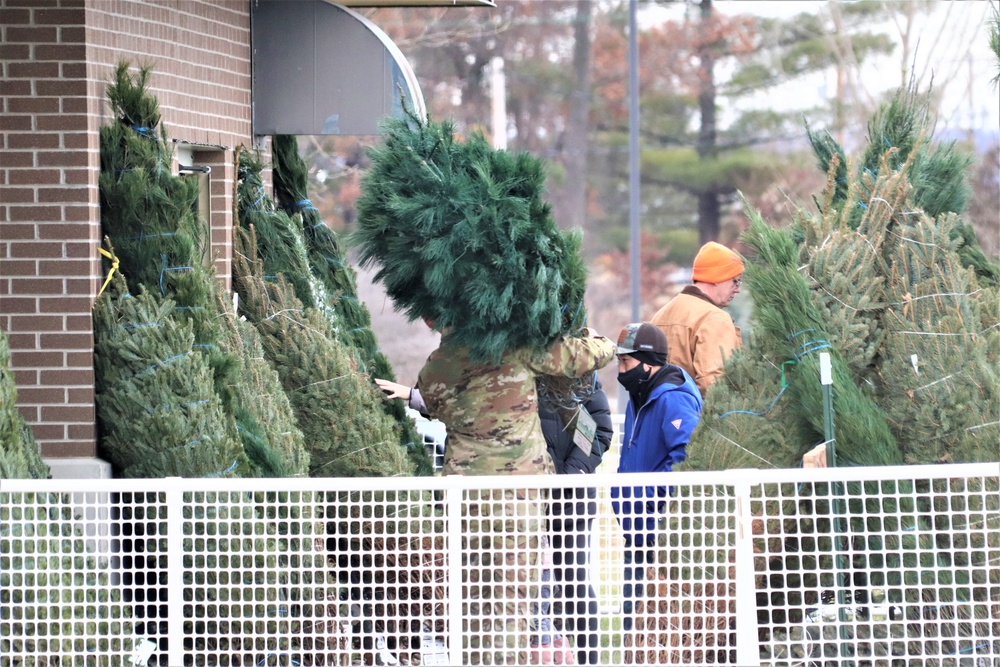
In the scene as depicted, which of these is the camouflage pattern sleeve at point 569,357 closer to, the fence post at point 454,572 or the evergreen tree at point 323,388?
the fence post at point 454,572

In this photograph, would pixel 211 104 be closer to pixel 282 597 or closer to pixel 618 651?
pixel 282 597

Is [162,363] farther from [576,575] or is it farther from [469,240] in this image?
[576,575]

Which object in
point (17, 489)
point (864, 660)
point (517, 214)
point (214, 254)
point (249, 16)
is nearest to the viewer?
point (17, 489)

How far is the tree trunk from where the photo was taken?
99.1 feet

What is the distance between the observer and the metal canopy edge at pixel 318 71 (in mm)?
7742

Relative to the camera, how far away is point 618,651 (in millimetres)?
4223

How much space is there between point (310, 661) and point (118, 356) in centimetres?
183

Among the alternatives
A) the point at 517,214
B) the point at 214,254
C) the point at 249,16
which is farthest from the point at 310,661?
the point at 249,16

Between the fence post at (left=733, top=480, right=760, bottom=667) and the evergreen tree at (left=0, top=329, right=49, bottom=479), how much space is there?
98.9 inches

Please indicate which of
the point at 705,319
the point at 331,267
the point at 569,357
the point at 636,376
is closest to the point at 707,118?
the point at 331,267

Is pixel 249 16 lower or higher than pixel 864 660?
higher

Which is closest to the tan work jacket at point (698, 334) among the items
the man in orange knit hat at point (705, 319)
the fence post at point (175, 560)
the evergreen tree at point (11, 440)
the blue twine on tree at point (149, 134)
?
the man in orange knit hat at point (705, 319)

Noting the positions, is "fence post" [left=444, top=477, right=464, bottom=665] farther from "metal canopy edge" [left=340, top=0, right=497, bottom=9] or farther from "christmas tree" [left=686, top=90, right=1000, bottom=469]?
"metal canopy edge" [left=340, top=0, right=497, bottom=9]

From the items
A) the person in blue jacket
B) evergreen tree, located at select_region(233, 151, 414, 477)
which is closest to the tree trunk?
evergreen tree, located at select_region(233, 151, 414, 477)
